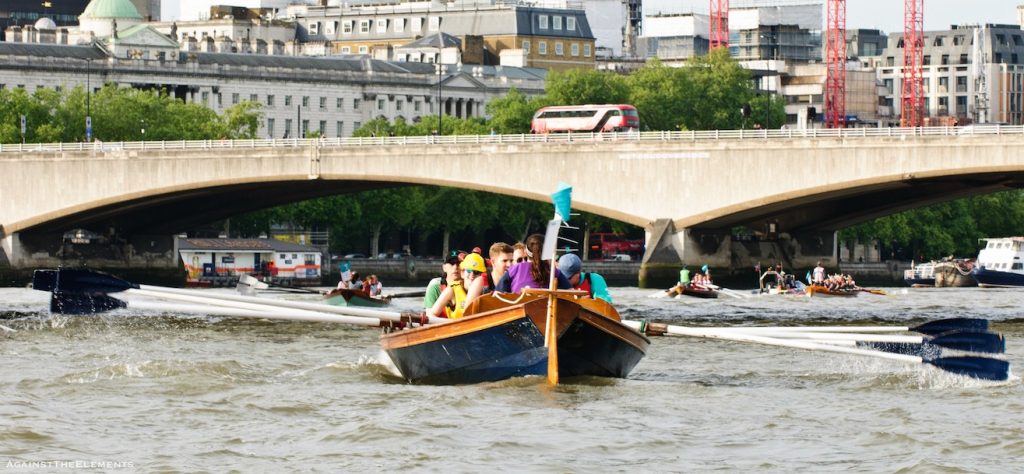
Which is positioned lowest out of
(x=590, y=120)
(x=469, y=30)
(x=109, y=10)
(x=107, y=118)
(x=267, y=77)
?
(x=590, y=120)

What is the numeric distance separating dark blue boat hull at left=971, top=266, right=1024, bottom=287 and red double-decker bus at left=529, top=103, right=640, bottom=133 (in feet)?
51.6

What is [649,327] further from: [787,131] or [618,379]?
[787,131]

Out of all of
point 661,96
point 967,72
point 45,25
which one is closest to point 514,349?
point 661,96

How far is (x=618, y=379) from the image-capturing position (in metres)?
32.5

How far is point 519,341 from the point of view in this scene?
3047 centimetres

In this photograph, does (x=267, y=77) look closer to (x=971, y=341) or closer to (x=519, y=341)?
(x=519, y=341)

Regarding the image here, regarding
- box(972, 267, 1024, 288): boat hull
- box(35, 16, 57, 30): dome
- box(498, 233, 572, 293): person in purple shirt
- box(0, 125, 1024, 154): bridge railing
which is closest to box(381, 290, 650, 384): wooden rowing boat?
box(498, 233, 572, 293): person in purple shirt

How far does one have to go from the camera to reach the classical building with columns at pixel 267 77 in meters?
133

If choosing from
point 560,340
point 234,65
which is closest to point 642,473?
point 560,340

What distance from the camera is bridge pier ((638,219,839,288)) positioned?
7606cm

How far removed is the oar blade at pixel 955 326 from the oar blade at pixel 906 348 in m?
0.23

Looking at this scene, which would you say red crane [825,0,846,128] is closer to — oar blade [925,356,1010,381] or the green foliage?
the green foliage

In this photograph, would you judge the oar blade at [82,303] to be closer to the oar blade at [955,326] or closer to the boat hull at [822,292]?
the oar blade at [955,326]

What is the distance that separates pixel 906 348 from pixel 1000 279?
213 feet
